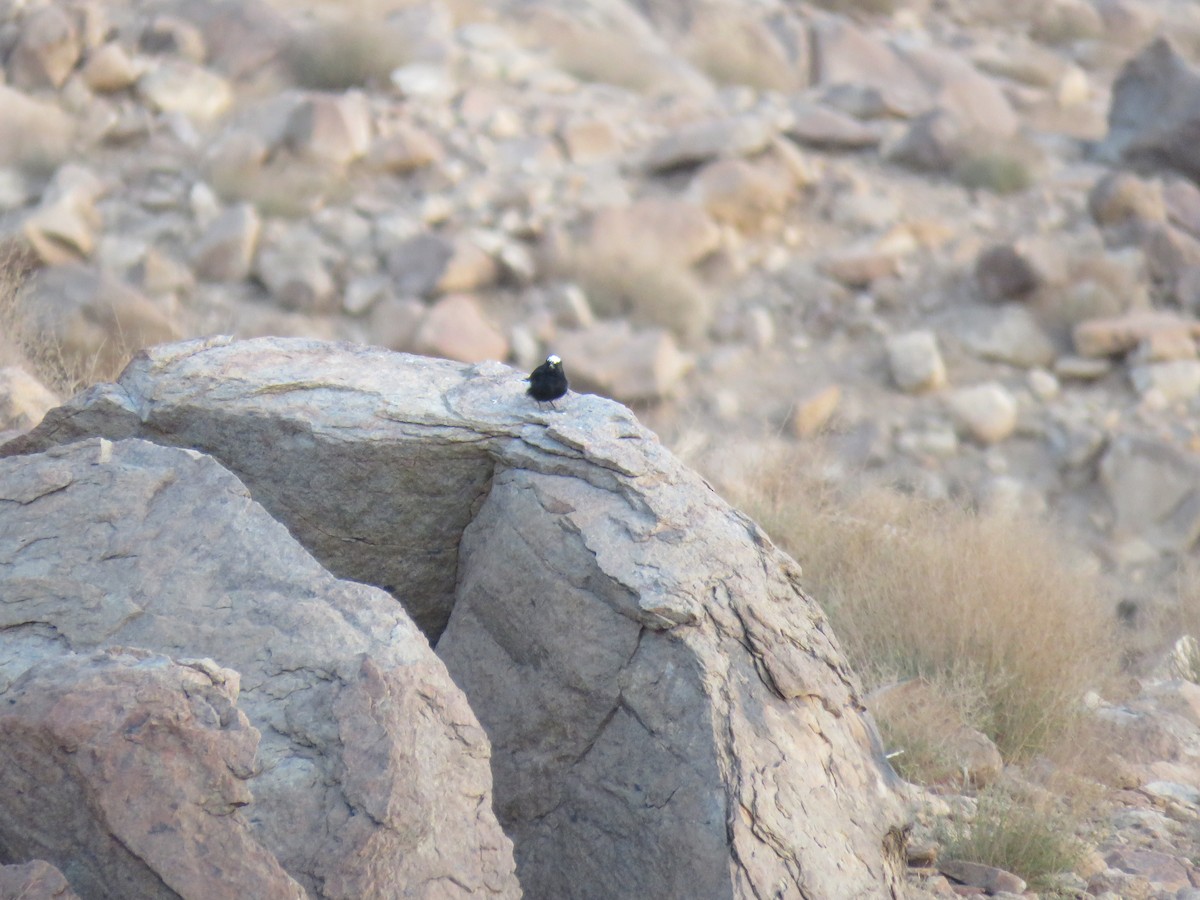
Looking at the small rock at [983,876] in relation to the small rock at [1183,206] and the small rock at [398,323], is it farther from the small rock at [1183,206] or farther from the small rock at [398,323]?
the small rock at [1183,206]

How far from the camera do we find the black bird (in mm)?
2855

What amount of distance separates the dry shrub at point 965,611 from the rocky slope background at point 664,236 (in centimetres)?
86

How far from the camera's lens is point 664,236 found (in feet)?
33.0

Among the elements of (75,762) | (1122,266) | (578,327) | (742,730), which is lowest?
(578,327)

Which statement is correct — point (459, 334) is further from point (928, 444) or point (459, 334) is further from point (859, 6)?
point (859, 6)

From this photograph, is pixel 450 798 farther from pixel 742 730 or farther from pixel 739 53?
pixel 739 53

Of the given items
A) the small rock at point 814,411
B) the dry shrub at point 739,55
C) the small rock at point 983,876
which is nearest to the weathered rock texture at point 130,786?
the small rock at point 983,876

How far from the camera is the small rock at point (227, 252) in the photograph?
351 inches

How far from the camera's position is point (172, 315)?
25.7 ft

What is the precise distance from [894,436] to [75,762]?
7734mm

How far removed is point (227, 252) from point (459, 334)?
6.25 ft

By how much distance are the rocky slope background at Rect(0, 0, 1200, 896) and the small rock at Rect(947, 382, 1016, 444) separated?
1.2 inches

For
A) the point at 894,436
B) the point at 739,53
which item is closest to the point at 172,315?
the point at 894,436

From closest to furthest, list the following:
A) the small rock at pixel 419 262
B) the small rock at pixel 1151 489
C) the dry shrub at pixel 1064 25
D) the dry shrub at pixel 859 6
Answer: the small rock at pixel 1151 489 → the small rock at pixel 419 262 → the dry shrub at pixel 859 6 → the dry shrub at pixel 1064 25
